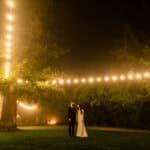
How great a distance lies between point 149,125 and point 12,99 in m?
10.7

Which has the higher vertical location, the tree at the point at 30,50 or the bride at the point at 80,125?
the tree at the point at 30,50

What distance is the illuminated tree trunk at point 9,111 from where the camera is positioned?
2253 cm

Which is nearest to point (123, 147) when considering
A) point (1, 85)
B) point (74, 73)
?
point (1, 85)

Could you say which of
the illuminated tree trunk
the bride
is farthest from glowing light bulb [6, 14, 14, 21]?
the illuminated tree trunk

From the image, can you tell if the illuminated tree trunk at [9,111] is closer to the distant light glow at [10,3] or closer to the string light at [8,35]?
the string light at [8,35]

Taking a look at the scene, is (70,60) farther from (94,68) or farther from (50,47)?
(50,47)

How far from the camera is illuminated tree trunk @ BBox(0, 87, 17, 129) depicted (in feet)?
73.9

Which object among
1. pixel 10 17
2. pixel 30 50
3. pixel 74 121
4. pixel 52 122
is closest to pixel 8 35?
pixel 10 17

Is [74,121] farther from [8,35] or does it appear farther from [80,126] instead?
[8,35]

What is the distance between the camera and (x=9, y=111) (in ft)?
75.0

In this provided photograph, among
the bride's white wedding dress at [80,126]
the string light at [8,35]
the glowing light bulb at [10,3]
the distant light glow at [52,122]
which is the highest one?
the glowing light bulb at [10,3]

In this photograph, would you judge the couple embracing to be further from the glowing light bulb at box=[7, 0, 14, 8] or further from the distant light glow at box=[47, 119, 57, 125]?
the distant light glow at box=[47, 119, 57, 125]

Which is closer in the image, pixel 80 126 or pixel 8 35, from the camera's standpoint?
pixel 80 126

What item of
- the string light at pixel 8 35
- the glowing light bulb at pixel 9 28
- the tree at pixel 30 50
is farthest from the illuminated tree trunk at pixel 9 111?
the glowing light bulb at pixel 9 28
